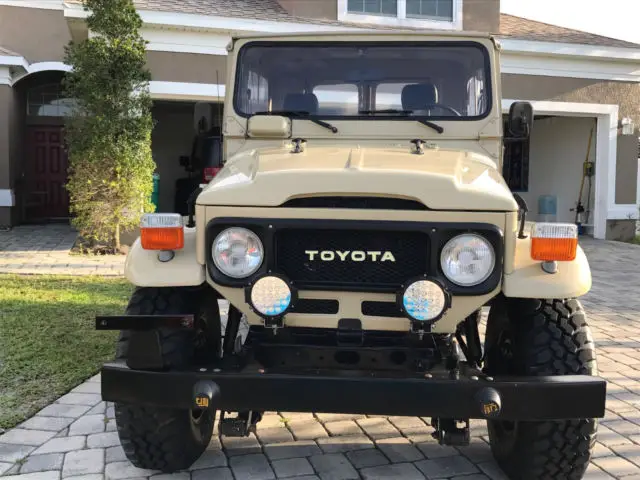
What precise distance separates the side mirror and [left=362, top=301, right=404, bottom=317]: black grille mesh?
159 centimetres

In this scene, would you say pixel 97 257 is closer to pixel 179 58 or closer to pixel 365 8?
pixel 179 58

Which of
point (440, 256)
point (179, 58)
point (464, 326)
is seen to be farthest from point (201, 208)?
point (179, 58)

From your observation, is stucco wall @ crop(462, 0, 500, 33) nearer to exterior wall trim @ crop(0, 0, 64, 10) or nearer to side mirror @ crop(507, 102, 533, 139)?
exterior wall trim @ crop(0, 0, 64, 10)

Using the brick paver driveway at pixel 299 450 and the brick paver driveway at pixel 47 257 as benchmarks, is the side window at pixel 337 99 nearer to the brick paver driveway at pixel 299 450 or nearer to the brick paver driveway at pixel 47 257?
the brick paver driveway at pixel 299 450

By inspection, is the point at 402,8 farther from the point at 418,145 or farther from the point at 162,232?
the point at 162,232

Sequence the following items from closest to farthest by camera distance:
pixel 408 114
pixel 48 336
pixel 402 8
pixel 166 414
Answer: pixel 166 414 → pixel 408 114 → pixel 48 336 → pixel 402 8

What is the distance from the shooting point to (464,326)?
322 centimetres

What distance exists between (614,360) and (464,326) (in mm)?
2466

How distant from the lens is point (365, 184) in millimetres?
2611

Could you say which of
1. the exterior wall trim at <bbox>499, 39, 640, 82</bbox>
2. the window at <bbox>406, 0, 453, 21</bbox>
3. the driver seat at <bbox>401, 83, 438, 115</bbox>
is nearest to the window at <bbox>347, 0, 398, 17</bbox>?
the window at <bbox>406, 0, 453, 21</bbox>

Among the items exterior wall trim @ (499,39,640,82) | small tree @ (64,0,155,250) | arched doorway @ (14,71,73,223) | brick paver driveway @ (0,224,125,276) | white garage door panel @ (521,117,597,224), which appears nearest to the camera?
brick paver driveway @ (0,224,125,276)

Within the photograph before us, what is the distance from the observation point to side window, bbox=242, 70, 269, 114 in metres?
3.82

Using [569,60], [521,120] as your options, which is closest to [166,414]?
[521,120]

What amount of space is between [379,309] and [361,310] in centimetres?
8
